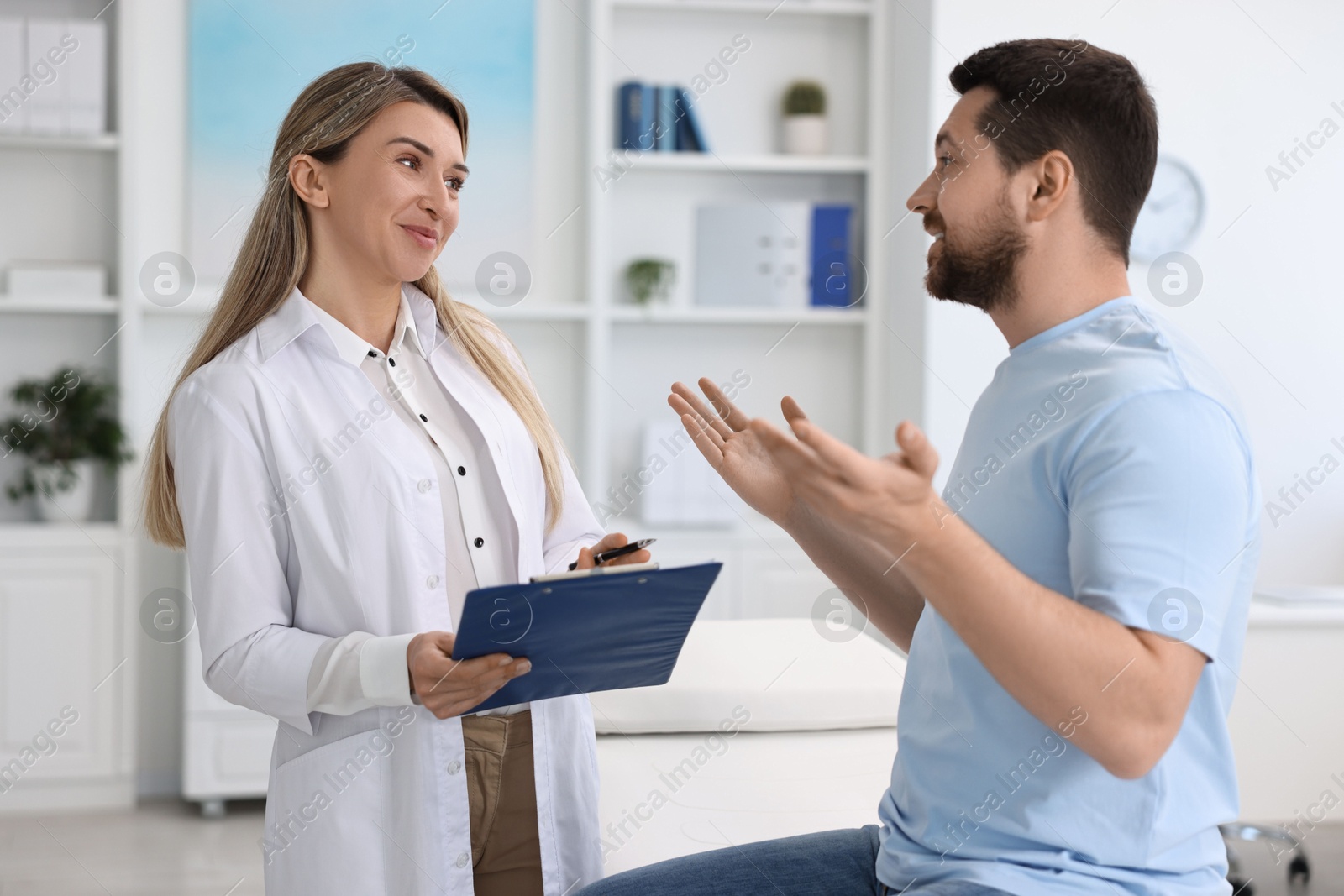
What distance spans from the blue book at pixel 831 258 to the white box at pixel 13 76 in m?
2.28

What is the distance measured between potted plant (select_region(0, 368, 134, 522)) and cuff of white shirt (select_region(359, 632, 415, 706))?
235 cm

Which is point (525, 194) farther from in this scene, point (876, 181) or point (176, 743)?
point (176, 743)

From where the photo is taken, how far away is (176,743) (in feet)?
11.5

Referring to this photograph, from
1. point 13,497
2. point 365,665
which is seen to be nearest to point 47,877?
point 13,497

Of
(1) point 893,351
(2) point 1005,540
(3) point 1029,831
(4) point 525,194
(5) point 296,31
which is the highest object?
(5) point 296,31

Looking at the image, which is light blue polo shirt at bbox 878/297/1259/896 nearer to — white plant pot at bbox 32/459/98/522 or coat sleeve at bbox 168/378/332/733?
coat sleeve at bbox 168/378/332/733

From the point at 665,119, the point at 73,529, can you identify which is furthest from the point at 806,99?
the point at 73,529

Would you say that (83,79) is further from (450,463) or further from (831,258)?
(450,463)

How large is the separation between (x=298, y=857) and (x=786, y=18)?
3.18 m

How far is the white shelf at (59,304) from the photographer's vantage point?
10.7 ft

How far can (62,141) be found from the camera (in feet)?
10.6

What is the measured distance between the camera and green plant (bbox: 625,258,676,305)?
364cm

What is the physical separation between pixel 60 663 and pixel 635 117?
228 cm

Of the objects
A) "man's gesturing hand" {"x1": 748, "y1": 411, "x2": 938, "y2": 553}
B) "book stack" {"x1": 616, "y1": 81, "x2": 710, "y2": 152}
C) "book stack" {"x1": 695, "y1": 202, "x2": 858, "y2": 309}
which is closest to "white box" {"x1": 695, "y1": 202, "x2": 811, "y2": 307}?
"book stack" {"x1": 695, "y1": 202, "x2": 858, "y2": 309}
